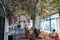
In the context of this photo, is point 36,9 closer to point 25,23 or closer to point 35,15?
point 35,15

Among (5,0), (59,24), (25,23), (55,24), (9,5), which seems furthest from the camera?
(55,24)

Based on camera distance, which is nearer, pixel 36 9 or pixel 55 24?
pixel 36 9

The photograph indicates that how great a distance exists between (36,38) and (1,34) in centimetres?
168

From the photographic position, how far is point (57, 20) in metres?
16.9

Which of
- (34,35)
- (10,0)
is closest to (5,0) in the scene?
(10,0)

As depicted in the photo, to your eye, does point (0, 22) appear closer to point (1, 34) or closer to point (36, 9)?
point (1, 34)

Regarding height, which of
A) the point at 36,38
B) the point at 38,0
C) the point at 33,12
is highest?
the point at 38,0

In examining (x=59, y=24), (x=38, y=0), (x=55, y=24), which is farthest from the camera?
(x=55, y=24)

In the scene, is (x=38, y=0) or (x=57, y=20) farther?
(x=57, y=20)

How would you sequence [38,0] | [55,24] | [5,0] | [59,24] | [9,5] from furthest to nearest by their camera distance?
[55,24], [59,24], [9,5], [5,0], [38,0]

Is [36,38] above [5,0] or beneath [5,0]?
beneath

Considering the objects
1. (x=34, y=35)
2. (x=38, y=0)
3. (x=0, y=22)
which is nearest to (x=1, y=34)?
(x=0, y=22)

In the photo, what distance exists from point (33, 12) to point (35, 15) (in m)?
0.33

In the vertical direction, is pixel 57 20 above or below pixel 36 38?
above
